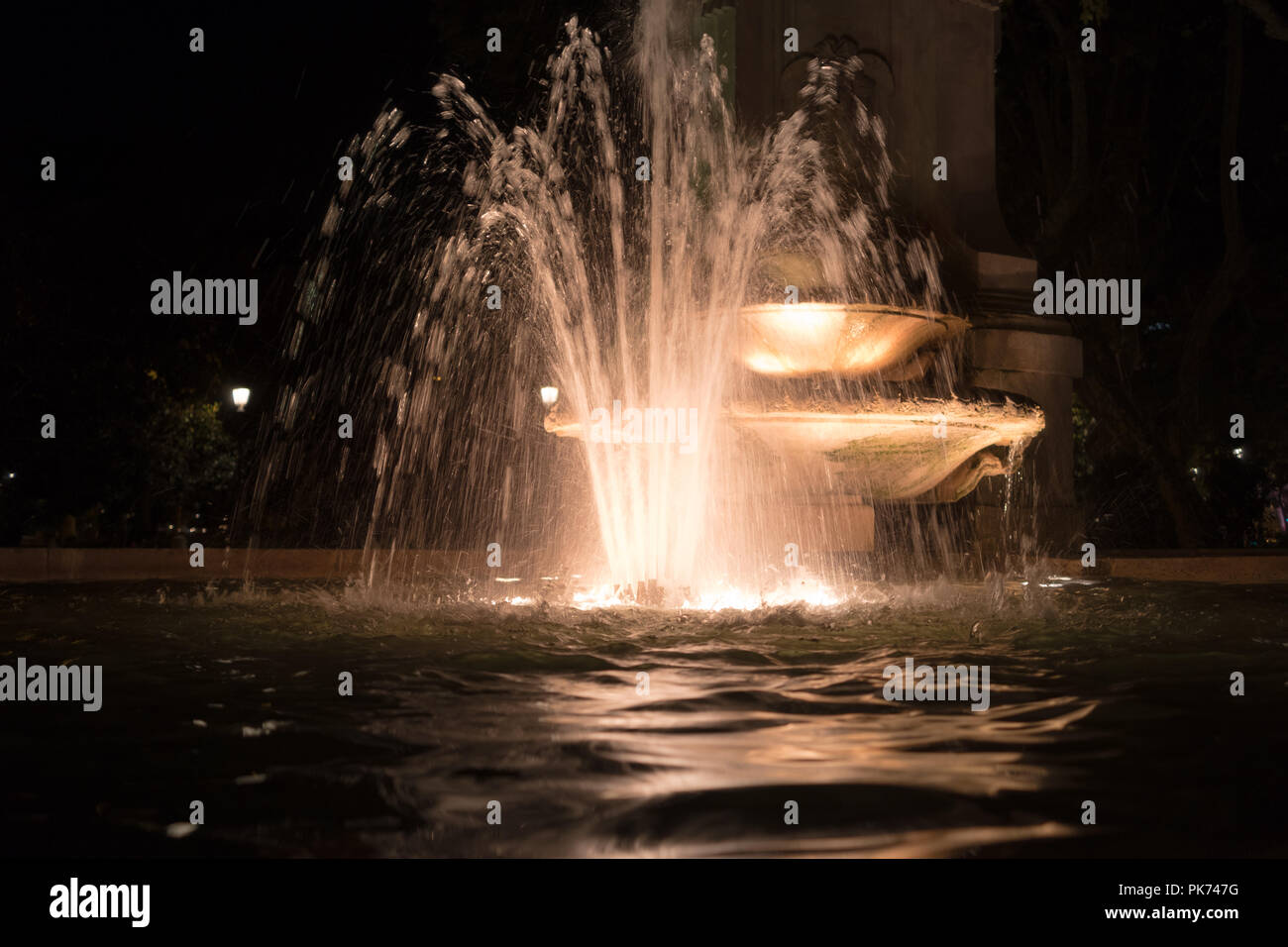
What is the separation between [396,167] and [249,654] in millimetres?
16562

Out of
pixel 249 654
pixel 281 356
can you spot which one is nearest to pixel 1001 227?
pixel 249 654

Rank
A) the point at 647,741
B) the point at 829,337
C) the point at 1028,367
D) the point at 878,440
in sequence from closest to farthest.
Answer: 1. the point at 647,741
2. the point at 878,440
3. the point at 829,337
4. the point at 1028,367

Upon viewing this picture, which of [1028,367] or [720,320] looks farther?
[1028,367]

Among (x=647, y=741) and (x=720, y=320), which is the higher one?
(x=720, y=320)

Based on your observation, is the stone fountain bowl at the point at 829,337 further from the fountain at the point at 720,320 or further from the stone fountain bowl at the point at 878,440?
the stone fountain bowl at the point at 878,440

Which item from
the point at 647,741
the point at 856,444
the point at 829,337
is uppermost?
the point at 829,337

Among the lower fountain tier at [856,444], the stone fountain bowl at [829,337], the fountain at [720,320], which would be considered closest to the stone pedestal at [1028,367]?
the fountain at [720,320]

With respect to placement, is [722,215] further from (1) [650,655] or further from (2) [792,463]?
(1) [650,655]

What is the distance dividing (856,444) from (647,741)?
23.4 ft

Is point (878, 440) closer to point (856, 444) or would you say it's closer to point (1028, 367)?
point (856, 444)

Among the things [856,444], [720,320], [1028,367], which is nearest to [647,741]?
[856,444]

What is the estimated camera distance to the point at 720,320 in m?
12.6

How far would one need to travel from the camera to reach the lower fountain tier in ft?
37.4

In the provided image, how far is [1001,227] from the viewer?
15.4m
